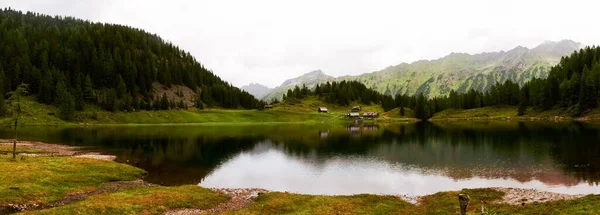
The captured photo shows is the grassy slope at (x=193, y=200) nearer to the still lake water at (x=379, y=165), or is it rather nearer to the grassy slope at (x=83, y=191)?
the grassy slope at (x=83, y=191)

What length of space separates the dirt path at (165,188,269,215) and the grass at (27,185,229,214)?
1.14 metres

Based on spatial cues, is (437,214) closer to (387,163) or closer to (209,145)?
(387,163)

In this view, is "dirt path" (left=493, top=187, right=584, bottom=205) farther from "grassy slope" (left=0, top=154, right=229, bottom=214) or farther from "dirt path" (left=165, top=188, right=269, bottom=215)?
"grassy slope" (left=0, top=154, right=229, bottom=214)

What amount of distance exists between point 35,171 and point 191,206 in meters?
24.8

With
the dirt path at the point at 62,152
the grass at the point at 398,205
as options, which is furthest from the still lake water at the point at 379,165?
the grass at the point at 398,205

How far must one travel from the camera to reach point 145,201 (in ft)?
125

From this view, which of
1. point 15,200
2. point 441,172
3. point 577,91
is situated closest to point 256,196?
point 15,200

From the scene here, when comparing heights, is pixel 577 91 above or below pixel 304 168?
above

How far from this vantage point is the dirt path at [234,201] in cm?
3736

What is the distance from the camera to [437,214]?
34.9 metres

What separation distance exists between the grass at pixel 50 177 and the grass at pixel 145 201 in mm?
5569

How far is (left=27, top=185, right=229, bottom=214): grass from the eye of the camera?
33.2 metres

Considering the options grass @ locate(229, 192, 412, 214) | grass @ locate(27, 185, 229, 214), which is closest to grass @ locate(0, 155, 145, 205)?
grass @ locate(27, 185, 229, 214)

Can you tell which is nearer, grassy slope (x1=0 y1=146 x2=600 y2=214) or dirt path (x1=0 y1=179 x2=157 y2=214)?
grassy slope (x1=0 y1=146 x2=600 y2=214)
